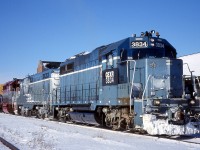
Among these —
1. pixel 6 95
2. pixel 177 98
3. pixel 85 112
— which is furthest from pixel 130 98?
pixel 6 95

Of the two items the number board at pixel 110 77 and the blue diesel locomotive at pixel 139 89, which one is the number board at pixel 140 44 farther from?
the number board at pixel 110 77

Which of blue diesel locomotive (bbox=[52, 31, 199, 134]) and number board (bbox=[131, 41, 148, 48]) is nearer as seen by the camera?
blue diesel locomotive (bbox=[52, 31, 199, 134])

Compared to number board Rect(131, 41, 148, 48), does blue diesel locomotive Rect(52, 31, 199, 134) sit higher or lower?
lower

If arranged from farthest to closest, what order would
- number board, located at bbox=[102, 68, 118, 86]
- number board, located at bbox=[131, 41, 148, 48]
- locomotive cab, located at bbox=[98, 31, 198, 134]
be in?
number board, located at bbox=[102, 68, 118, 86] < number board, located at bbox=[131, 41, 148, 48] < locomotive cab, located at bbox=[98, 31, 198, 134]

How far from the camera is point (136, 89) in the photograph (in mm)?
11742

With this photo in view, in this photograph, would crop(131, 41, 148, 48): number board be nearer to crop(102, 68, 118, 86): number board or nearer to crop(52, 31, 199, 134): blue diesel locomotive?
crop(52, 31, 199, 134): blue diesel locomotive

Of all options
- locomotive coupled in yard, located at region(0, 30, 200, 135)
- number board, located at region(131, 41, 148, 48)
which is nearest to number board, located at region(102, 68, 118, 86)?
locomotive coupled in yard, located at region(0, 30, 200, 135)

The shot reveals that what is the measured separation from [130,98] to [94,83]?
392 centimetres

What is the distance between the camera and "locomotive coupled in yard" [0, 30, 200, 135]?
408 inches

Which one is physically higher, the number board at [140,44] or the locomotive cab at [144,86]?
the number board at [140,44]

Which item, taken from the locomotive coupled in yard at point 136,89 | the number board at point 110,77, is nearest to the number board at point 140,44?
the locomotive coupled in yard at point 136,89

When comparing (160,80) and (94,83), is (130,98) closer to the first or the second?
(160,80)

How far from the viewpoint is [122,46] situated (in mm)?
12445

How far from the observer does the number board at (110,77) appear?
41.3ft
